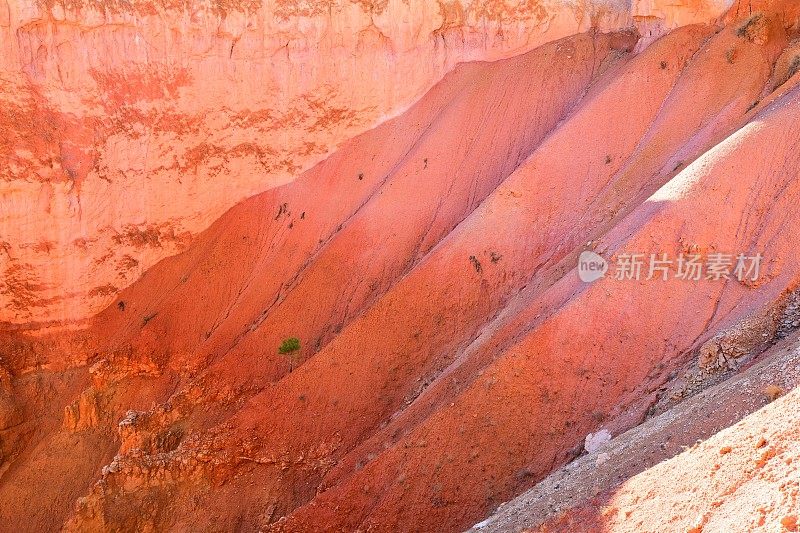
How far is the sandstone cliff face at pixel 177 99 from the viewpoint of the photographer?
1591cm

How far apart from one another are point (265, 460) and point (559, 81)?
1132 cm

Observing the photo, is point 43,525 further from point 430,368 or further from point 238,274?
point 430,368

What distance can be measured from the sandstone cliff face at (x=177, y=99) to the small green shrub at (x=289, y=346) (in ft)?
14.6

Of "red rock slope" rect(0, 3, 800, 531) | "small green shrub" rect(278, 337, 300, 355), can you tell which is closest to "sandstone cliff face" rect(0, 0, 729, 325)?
"red rock slope" rect(0, 3, 800, 531)

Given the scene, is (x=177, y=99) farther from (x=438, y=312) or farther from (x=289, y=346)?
(x=438, y=312)

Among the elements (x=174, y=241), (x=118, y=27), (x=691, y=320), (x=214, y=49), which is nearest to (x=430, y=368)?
(x=691, y=320)

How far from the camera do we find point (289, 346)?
15.5 metres

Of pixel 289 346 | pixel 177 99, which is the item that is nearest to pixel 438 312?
pixel 289 346

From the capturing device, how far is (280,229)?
58.1ft

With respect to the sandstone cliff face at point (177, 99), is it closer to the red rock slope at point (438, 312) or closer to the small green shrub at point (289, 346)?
the red rock slope at point (438, 312)

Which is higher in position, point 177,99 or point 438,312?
point 177,99

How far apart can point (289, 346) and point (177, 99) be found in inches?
269

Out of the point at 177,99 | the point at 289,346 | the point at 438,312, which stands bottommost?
the point at 289,346

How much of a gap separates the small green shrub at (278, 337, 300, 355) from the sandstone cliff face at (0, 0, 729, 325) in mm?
4463
